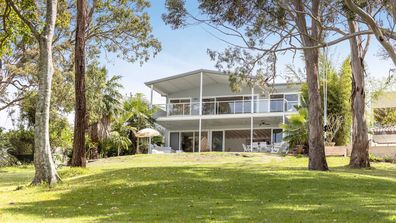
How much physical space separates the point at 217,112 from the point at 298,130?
8381 mm

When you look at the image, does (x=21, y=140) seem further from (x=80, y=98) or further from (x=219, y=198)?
(x=219, y=198)

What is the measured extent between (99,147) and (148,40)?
10.9 metres

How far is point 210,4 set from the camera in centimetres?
1741

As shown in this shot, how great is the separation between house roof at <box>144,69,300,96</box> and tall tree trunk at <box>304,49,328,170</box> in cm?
1824

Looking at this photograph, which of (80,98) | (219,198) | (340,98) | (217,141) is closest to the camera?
(219,198)

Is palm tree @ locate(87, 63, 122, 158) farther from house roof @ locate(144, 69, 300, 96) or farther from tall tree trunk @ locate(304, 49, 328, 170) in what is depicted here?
tall tree trunk @ locate(304, 49, 328, 170)

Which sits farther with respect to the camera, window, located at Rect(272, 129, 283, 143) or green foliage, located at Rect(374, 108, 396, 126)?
green foliage, located at Rect(374, 108, 396, 126)

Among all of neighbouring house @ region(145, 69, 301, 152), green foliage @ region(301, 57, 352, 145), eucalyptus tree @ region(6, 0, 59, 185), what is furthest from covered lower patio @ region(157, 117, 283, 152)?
eucalyptus tree @ region(6, 0, 59, 185)

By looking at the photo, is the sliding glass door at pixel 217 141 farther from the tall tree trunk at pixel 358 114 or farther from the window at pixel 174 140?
the tall tree trunk at pixel 358 114

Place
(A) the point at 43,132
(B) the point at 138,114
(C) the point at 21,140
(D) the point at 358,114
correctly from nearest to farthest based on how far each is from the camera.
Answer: (A) the point at 43,132
(D) the point at 358,114
(C) the point at 21,140
(B) the point at 138,114

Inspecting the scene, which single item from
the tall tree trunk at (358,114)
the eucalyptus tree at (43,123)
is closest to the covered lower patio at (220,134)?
the tall tree trunk at (358,114)

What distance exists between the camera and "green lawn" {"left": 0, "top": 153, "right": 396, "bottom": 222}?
8.89 m

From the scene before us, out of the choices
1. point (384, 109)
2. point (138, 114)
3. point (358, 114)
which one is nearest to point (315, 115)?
point (358, 114)

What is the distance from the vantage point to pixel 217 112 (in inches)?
1459
